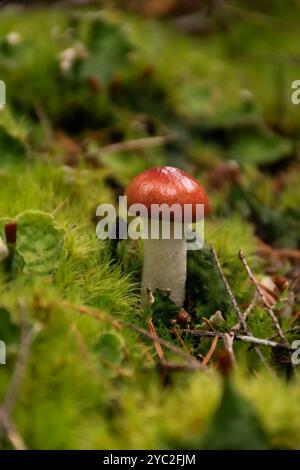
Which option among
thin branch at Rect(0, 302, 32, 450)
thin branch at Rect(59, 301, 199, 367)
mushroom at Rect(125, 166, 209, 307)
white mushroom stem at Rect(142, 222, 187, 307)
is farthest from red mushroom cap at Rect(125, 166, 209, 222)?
thin branch at Rect(0, 302, 32, 450)

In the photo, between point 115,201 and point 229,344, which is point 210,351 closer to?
point 229,344

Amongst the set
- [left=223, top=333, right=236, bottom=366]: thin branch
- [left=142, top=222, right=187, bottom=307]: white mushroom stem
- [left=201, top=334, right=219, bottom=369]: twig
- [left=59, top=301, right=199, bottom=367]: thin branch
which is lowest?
[left=201, top=334, right=219, bottom=369]: twig

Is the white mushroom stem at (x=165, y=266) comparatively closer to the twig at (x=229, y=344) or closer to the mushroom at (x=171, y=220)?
the mushroom at (x=171, y=220)

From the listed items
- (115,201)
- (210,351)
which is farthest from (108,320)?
(115,201)

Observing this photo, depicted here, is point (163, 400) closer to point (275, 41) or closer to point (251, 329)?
point (251, 329)

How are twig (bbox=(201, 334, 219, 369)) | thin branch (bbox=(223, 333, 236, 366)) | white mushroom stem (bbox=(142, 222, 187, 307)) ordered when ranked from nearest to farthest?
thin branch (bbox=(223, 333, 236, 366)), twig (bbox=(201, 334, 219, 369)), white mushroom stem (bbox=(142, 222, 187, 307))

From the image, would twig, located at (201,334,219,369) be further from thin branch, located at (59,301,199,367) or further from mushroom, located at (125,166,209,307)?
mushroom, located at (125,166,209,307)
